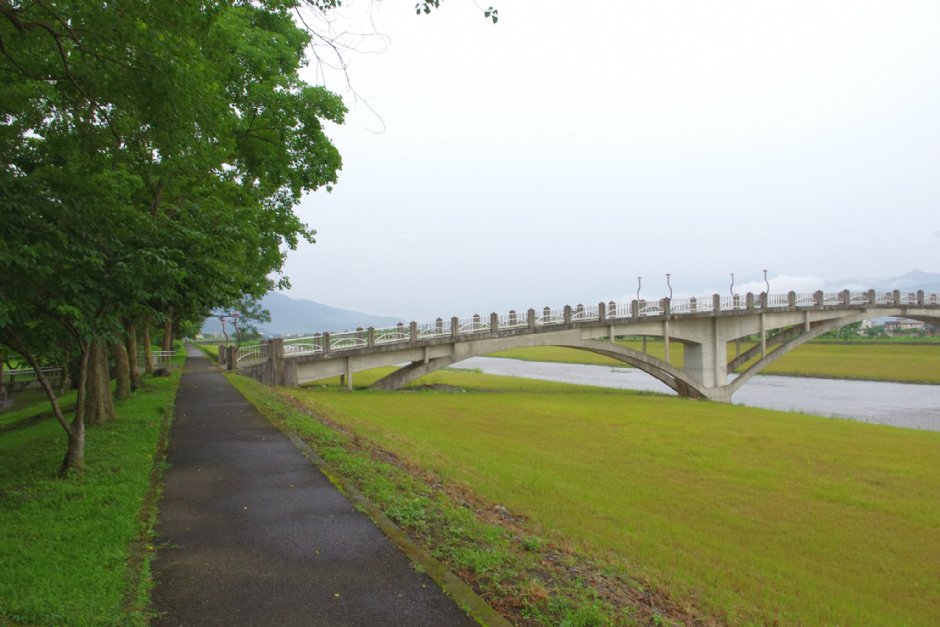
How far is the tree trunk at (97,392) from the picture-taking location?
43.1 ft

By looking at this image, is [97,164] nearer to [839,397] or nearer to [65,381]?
[65,381]

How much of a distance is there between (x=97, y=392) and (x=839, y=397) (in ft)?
131

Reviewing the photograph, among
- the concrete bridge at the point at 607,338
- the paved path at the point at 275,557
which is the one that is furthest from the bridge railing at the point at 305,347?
the paved path at the point at 275,557

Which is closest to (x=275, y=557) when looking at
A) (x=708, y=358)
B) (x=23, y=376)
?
(x=708, y=358)

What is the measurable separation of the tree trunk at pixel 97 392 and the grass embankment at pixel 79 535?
2.06 metres

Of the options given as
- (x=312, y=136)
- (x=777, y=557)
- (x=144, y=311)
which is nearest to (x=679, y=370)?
(x=312, y=136)

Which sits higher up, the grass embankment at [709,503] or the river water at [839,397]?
the grass embankment at [709,503]

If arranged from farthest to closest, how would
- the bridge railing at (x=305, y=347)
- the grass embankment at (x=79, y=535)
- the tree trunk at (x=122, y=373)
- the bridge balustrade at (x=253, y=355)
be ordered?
the bridge balustrade at (x=253, y=355)
the bridge railing at (x=305, y=347)
the tree trunk at (x=122, y=373)
the grass embankment at (x=79, y=535)

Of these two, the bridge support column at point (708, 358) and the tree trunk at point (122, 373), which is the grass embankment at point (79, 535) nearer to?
the tree trunk at point (122, 373)

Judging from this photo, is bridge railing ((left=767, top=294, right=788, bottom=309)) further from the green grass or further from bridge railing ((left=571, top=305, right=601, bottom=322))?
the green grass

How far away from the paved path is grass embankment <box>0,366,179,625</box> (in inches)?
10.2

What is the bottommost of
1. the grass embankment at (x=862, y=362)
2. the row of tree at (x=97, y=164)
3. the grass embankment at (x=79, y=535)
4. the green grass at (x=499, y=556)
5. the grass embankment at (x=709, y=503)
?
the grass embankment at (x=862, y=362)

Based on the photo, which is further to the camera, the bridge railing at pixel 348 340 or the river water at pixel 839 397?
the river water at pixel 839 397

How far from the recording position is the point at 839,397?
38.7 m
